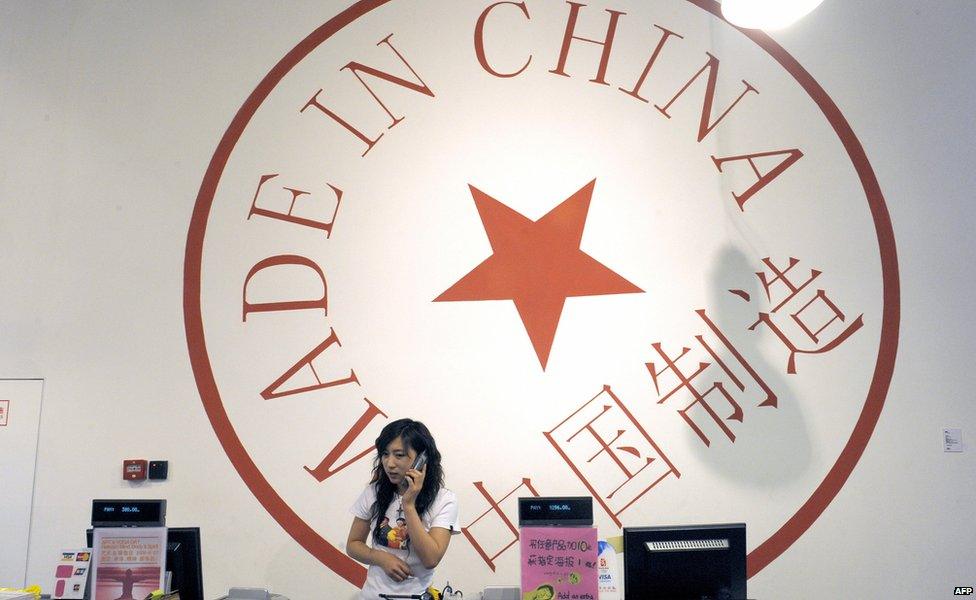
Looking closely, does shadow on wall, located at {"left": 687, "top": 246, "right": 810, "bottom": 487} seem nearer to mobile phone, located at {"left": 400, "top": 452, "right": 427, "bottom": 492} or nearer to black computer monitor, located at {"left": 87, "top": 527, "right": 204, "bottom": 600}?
mobile phone, located at {"left": 400, "top": 452, "right": 427, "bottom": 492}

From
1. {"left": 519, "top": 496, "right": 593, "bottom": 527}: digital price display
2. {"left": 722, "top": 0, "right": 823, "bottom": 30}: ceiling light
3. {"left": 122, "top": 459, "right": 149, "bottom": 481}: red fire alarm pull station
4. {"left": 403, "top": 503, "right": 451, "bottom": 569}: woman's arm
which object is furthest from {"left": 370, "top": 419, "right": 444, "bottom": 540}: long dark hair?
{"left": 722, "top": 0, "right": 823, "bottom": 30}: ceiling light

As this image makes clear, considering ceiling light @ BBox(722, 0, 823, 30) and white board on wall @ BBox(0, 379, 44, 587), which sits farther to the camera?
white board on wall @ BBox(0, 379, 44, 587)

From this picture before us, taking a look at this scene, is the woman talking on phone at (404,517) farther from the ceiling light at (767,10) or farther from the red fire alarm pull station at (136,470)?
the ceiling light at (767,10)

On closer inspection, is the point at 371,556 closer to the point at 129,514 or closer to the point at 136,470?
the point at 129,514

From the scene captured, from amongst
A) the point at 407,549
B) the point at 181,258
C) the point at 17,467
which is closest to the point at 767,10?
the point at 407,549

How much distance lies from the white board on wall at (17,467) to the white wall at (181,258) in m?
0.05

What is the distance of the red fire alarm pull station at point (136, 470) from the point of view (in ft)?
11.4

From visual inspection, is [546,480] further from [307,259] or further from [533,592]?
[307,259]

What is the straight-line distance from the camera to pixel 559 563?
220 centimetres

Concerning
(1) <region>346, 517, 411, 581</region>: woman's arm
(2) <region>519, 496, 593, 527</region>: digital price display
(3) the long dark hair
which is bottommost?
(1) <region>346, 517, 411, 581</region>: woman's arm

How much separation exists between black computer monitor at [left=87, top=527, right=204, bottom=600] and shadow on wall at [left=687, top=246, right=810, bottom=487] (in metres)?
1.99

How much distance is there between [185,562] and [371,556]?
60cm

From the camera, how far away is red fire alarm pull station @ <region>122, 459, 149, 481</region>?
346cm

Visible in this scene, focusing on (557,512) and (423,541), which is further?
(423,541)
